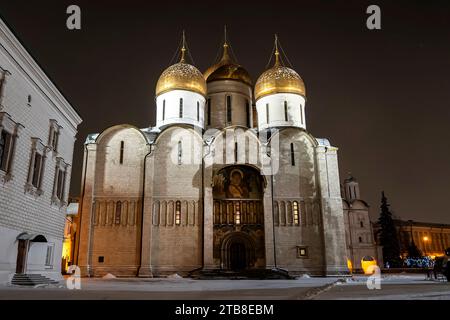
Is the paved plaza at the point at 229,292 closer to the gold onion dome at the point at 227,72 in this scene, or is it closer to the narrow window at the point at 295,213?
the narrow window at the point at 295,213

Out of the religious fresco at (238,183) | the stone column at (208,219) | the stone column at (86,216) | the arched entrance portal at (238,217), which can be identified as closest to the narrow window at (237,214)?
the arched entrance portal at (238,217)

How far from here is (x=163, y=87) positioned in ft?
86.4

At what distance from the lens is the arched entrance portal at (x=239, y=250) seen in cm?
2241

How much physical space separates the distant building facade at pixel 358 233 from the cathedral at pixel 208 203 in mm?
17920

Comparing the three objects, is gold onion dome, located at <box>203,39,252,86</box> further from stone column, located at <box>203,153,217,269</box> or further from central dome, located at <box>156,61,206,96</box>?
stone column, located at <box>203,153,217,269</box>

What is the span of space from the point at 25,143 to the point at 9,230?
303 centimetres

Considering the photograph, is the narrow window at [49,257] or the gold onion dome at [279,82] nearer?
the narrow window at [49,257]

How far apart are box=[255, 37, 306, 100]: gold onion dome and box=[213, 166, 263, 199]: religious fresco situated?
21.6 ft

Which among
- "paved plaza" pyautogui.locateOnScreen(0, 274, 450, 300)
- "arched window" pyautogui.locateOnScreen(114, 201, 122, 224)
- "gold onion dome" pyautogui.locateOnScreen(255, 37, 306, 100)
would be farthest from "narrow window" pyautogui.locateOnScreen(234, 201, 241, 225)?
"paved plaza" pyautogui.locateOnScreen(0, 274, 450, 300)

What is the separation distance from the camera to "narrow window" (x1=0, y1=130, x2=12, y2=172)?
11.9 m

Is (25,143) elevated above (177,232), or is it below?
above
